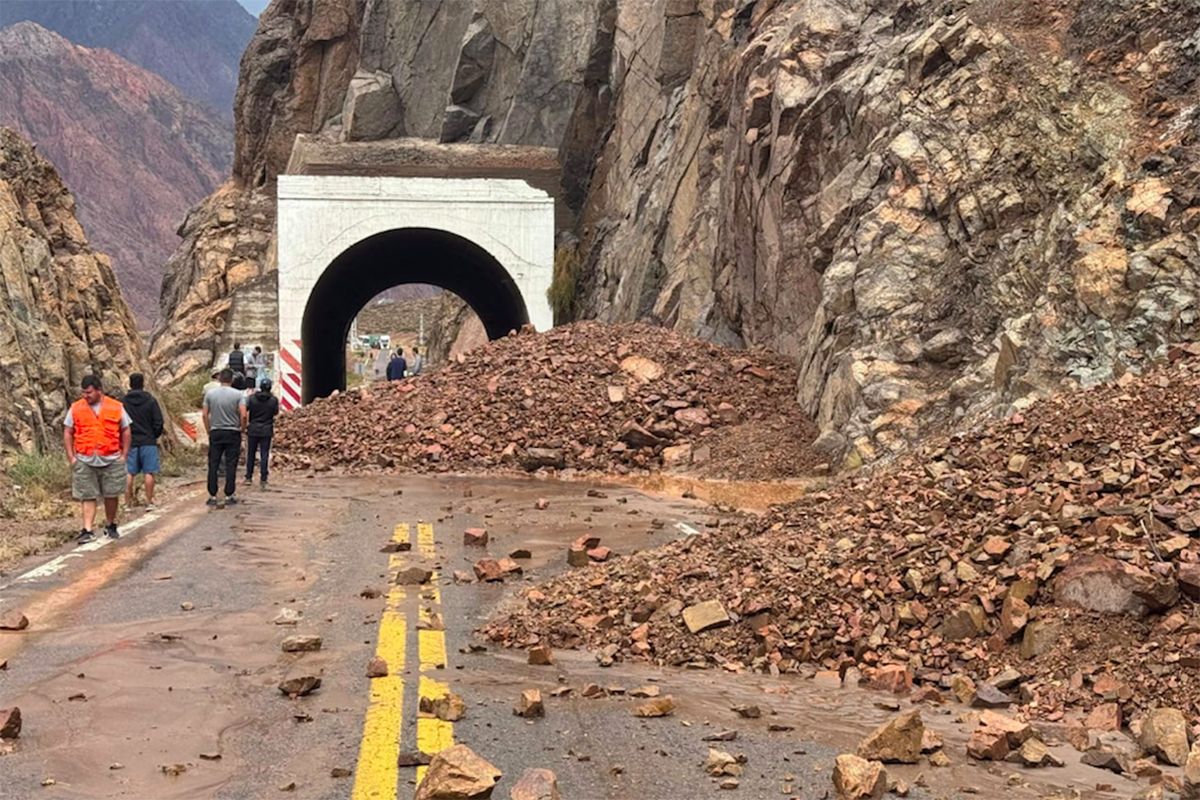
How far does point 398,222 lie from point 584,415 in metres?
13.7

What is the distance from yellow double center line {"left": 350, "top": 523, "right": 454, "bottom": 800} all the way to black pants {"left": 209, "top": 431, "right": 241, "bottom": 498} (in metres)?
6.45

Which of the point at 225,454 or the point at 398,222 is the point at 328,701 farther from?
the point at 398,222

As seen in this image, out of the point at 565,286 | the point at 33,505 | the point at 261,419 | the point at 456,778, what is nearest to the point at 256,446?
the point at 261,419

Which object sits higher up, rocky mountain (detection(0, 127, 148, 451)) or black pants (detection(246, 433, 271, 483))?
rocky mountain (detection(0, 127, 148, 451))

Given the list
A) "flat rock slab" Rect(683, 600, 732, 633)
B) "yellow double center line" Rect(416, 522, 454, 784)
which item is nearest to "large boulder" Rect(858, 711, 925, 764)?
"yellow double center line" Rect(416, 522, 454, 784)

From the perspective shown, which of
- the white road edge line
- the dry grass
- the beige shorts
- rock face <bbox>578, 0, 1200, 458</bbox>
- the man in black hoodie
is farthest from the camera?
rock face <bbox>578, 0, 1200, 458</bbox>

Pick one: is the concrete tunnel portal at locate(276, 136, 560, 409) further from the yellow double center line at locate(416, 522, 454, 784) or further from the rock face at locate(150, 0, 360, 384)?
the yellow double center line at locate(416, 522, 454, 784)

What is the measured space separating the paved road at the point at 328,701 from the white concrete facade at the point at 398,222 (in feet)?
72.7

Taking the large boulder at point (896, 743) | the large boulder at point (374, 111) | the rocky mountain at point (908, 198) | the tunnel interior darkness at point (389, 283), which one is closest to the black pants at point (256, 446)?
the rocky mountain at point (908, 198)

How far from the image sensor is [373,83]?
5141cm

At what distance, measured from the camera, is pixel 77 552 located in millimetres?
10828

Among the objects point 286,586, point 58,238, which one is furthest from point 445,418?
point 286,586

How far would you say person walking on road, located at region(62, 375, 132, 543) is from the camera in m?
11.6

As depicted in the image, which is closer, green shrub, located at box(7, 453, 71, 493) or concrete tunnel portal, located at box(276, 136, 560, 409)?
green shrub, located at box(7, 453, 71, 493)
